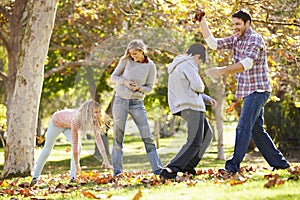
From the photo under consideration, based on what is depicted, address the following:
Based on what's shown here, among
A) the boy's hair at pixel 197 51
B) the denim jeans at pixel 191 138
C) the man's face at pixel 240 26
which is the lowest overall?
the denim jeans at pixel 191 138

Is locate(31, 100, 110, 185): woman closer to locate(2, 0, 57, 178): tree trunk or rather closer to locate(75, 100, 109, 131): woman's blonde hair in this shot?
locate(75, 100, 109, 131): woman's blonde hair

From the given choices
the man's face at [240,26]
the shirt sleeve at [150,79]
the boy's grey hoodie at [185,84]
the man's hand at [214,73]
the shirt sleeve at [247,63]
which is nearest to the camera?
the man's hand at [214,73]

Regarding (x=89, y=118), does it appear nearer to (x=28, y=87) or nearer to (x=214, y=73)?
(x=214, y=73)

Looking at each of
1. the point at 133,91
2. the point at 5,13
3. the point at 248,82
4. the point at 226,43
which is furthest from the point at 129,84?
the point at 5,13

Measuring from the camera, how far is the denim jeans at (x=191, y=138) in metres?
7.20

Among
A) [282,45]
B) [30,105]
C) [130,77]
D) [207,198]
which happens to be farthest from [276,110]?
[207,198]

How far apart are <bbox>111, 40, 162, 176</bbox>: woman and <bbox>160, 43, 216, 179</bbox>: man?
73 centimetres

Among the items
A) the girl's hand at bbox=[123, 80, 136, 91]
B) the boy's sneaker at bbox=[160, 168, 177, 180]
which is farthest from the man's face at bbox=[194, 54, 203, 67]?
the boy's sneaker at bbox=[160, 168, 177, 180]

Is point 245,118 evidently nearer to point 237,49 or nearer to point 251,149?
point 237,49

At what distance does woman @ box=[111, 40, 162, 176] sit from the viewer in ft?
26.0

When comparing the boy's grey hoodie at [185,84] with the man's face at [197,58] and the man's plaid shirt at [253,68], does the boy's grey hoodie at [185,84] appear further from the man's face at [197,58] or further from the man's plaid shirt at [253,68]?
the man's plaid shirt at [253,68]

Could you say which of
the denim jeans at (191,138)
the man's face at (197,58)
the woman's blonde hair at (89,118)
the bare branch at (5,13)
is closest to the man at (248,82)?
the man's face at (197,58)

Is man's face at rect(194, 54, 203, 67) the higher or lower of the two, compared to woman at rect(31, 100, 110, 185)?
higher

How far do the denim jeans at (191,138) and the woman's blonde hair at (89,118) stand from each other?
1.11 metres
